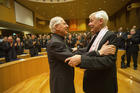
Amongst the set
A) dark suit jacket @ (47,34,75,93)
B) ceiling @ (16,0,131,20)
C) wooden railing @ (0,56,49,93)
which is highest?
ceiling @ (16,0,131,20)

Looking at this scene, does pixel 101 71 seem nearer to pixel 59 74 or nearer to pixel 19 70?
pixel 59 74

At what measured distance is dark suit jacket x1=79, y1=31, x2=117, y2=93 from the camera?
2.30 ft

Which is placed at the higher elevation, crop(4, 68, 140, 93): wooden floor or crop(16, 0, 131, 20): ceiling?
crop(16, 0, 131, 20): ceiling

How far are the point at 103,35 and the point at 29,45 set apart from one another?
4691mm

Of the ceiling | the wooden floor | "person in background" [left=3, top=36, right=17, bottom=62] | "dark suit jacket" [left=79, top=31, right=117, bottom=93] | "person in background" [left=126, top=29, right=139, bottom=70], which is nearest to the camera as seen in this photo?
"dark suit jacket" [left=79, top=31, right=117, bottom=93]

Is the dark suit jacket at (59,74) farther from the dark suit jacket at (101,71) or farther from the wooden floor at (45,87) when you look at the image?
the wooden floor at (45,87)

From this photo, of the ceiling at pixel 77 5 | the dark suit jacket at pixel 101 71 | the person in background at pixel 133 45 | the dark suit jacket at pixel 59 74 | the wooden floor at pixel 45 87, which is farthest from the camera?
the ceiling at pixel 77 5

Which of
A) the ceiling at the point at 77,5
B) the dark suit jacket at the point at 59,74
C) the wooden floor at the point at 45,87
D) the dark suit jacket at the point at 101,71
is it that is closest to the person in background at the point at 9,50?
the wooden floor at the point at 45,87

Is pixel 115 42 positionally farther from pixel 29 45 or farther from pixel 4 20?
pixel 4 20

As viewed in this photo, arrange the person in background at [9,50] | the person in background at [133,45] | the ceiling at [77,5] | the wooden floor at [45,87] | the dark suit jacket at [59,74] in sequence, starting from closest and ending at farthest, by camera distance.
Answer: the dark suit jacket at [59,74], the wooden floor at [45,87], the person in background at [133,45], the person in background at [9,50], the ceiling at [77,5]

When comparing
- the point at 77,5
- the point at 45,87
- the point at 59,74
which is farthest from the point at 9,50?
the point at 77,5

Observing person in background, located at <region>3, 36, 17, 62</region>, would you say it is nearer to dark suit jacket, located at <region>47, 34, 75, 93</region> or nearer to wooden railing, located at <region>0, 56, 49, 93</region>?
wooden railing, located at <region>0, 56, 49, 93</region>

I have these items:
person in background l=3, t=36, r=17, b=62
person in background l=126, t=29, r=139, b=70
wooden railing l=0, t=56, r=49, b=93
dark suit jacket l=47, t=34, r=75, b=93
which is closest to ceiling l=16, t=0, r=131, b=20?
person in background l=3, t=36, r=17, b=62

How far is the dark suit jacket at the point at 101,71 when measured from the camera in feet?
2.30
